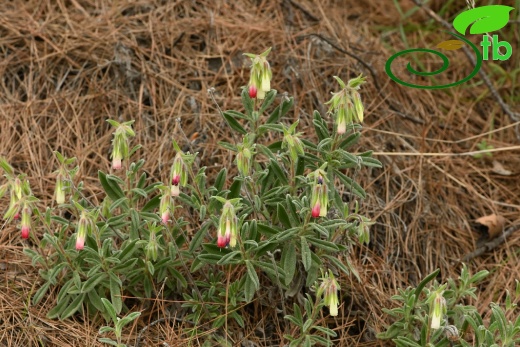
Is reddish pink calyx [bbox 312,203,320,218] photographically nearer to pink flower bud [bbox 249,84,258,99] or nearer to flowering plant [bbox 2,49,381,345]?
flowering plant [bbox 2,49,381,345]

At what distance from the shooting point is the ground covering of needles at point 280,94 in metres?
3.86

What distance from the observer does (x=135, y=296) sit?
131 inches

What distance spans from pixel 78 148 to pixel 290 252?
59.6 inches

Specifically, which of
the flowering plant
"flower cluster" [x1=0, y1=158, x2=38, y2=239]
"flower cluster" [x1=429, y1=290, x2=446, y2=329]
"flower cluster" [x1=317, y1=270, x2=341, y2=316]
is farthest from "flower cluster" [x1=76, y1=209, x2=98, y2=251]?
"flower cluster" [x1=429, y1=290, x2=446, y2=329]

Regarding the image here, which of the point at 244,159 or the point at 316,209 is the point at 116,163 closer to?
the point at 244,159

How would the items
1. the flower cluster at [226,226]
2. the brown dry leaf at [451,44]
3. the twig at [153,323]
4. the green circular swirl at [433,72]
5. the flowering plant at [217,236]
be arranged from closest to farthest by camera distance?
the flower cluster at [226,226]
the flowering plant at [217,236]
the twig at [153,323]
the green circular swirl at [433,72]
the brown dry leaf at [451,44]

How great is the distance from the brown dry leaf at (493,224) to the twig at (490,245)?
31mm

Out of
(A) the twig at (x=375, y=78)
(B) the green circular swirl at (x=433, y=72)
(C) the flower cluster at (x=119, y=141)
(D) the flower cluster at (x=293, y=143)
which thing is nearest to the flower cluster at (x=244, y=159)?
(D) the flower cluster at (x=293, y=143)

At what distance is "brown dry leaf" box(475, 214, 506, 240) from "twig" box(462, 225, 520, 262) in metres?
0.03

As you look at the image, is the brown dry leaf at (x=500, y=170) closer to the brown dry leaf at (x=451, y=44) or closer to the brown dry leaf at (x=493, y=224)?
the brown dry leaf at (x=493, y=224)

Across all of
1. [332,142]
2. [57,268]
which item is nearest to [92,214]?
[57,268]

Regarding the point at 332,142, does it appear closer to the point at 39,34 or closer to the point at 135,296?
the point at 135,296

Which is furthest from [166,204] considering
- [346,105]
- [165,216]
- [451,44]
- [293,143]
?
[451,44]

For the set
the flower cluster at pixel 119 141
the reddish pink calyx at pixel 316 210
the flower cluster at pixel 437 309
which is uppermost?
the flower cluster at pixel 119 141
